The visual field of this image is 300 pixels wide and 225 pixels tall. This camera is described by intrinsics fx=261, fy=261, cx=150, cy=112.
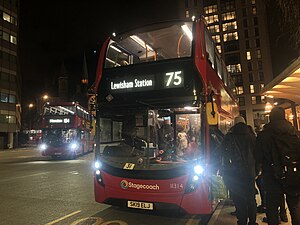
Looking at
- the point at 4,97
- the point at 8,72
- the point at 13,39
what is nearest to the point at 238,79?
the point at 13,39

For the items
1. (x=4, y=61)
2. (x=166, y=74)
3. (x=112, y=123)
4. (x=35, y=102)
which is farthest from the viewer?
(x=35, y=102)

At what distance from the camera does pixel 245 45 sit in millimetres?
65188

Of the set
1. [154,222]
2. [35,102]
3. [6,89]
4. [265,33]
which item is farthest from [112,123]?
[35,102]

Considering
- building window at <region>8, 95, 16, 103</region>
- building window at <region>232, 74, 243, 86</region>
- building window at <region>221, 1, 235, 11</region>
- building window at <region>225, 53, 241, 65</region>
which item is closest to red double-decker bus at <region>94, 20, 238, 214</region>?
building window at <region>8, 95, 16, 103</region>

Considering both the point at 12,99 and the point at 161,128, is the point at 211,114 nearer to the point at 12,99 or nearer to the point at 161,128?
the point at 161,128

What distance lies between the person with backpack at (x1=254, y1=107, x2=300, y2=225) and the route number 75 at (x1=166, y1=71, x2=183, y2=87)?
6.16ft

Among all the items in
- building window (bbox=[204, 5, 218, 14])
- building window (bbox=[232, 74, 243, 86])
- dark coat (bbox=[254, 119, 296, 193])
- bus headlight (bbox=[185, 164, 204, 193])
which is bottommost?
bus headlight (bbox=[185, 164, 204, 193])

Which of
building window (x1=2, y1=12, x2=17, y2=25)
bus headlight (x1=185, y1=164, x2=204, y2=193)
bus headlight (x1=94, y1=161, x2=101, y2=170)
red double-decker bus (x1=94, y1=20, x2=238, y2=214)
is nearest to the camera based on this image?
bus headlight (x1=185, y1=164, x2=204, y2=193)

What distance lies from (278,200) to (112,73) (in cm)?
414

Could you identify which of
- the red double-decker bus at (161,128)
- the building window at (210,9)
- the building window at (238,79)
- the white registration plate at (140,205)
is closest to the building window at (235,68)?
the building window at (238,79)

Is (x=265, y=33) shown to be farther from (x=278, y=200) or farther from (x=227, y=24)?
(x=278, y=200)

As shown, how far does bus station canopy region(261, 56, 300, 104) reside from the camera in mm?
7998

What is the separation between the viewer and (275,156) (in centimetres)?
388

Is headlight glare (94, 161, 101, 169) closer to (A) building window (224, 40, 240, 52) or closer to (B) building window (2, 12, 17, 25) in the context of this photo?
(B) building window (2, 12, 17, 25)
